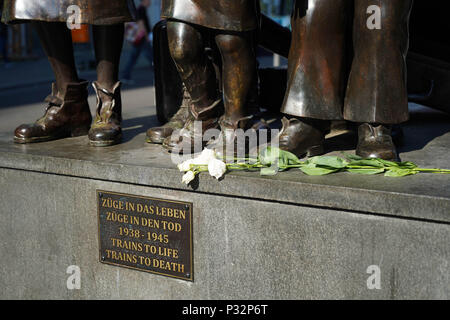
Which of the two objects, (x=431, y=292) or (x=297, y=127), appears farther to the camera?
(x=297, y=127)

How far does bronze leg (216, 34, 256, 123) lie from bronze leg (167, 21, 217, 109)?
0.36ft

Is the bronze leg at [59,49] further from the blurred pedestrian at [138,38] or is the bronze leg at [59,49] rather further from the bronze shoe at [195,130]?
the blurred pedestrian at [138,38]

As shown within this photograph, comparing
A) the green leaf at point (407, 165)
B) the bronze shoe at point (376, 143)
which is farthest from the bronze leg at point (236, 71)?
the green leaf at point (407, 165)

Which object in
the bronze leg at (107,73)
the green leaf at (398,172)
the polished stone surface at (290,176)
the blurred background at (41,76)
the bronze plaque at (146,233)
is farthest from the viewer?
the blurred background at (41,76)

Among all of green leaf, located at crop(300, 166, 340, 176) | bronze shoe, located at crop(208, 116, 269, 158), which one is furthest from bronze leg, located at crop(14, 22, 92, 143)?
green leaf, located at crop(300, 166, 340, 176)

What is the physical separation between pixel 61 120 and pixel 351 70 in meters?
1.64

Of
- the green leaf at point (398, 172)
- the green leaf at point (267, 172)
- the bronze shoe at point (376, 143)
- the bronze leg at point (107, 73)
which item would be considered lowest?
the green leaf at point (267, 172)

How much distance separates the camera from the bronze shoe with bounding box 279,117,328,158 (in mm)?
2748

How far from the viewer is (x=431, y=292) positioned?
216cm

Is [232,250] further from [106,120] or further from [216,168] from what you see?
[106,120]

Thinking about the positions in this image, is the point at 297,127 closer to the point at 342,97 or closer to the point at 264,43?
the point at 342,97

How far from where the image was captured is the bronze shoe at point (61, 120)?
130 inches
